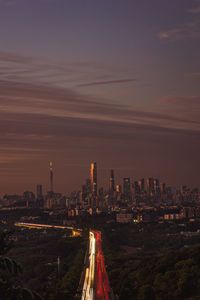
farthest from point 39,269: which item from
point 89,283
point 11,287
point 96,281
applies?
point 11,287

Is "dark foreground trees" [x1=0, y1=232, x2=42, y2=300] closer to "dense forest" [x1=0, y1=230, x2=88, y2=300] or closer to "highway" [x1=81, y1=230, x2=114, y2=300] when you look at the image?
"dense forest" [x1=0, y1=230, x2=88, y2=300]

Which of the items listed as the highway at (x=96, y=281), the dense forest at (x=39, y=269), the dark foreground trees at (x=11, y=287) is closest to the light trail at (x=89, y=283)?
the highway at (x=96, y=281)

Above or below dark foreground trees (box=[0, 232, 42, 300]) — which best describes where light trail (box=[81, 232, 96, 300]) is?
below

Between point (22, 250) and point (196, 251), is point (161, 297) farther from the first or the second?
point (22, 250)

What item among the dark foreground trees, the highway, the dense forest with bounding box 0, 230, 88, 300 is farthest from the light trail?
the dark foreground trees

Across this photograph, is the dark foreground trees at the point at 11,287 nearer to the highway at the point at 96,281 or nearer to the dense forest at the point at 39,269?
the dense forest at the point at 39,269

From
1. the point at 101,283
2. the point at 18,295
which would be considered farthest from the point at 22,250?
the point at 18,295

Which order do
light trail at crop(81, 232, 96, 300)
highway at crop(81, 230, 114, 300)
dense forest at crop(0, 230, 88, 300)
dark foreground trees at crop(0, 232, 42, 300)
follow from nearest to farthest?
dark foreground trees at crop(0, 232, 42, 300), dense forest at crop(0, 230, 88, 300), light trail at crop(81, 232, 96, 300), highway at crop(81, 230, 114, 300)

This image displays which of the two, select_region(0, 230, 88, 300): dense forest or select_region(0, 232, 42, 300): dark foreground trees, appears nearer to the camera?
select_region(0, 232, 42, 300): dark foreground trees

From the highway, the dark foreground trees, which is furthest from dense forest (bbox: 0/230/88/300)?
the highway

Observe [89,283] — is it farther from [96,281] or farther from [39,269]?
[39,269]

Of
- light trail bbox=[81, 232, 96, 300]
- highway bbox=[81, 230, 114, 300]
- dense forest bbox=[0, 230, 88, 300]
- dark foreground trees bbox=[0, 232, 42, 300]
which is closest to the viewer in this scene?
dark foreground trees bbox=[0, 232, 42, 300]
